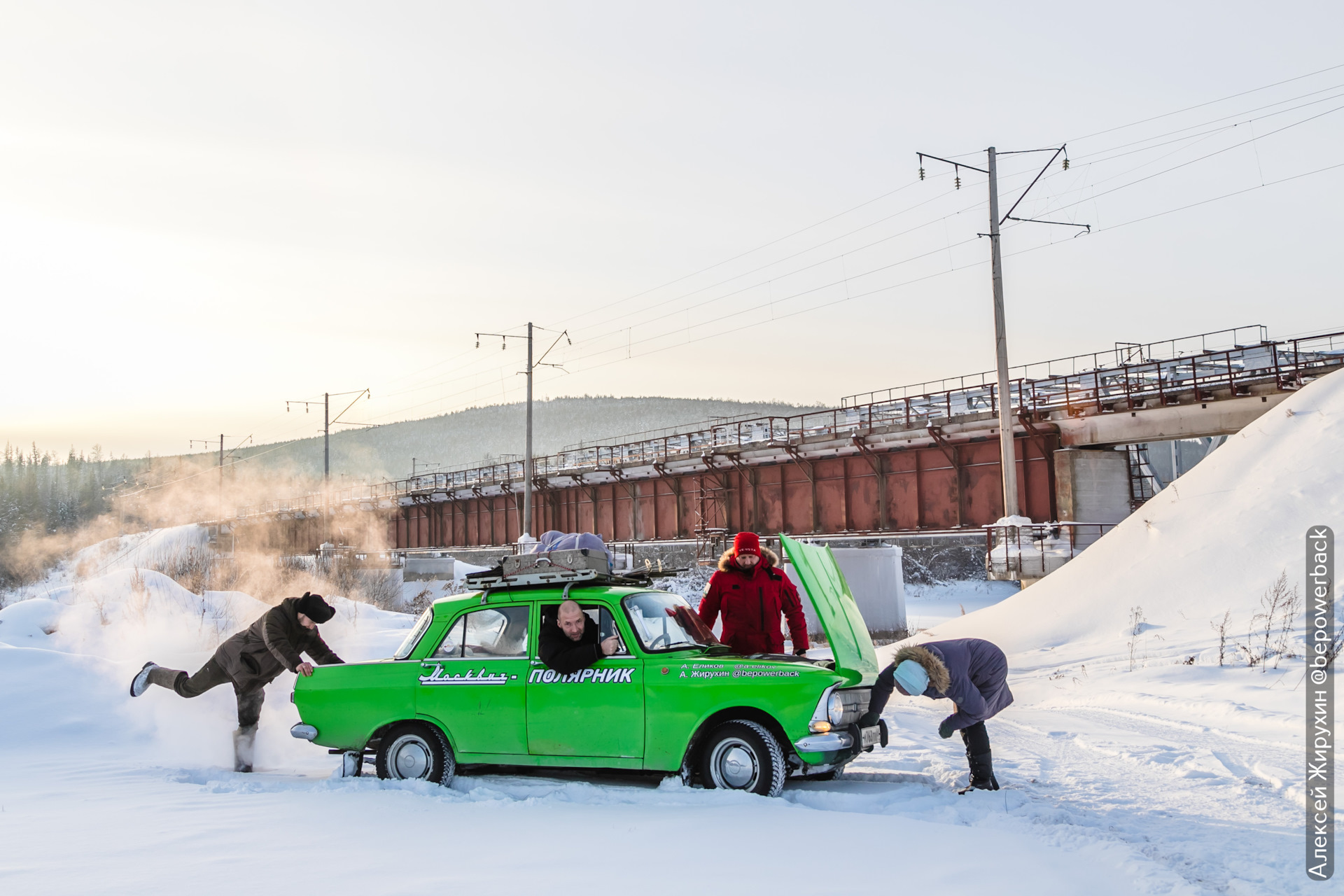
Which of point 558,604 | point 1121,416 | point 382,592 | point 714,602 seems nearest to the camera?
point 558,604

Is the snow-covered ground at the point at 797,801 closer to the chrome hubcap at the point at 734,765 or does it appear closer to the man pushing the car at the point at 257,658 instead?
the chrome hubcap at the point at 734,765

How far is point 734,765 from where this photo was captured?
7.58m

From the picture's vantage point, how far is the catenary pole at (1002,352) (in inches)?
949

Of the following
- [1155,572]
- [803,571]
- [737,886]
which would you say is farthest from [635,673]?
[1155,572]

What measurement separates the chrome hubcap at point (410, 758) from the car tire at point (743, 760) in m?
2.38

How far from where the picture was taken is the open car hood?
7.87m

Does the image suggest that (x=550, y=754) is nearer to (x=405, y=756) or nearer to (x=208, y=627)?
(x=405, y=756)

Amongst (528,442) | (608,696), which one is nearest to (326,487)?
(528,442)

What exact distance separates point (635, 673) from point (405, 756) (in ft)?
7.15

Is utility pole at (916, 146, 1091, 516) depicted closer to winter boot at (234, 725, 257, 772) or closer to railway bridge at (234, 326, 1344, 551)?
railway bridge at (234, 326, 1344, 551)

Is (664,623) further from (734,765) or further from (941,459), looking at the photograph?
(941,459)

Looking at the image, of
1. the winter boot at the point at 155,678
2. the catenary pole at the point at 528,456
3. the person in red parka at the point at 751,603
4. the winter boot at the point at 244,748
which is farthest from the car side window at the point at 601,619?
the catenary pole at the point at 528,456

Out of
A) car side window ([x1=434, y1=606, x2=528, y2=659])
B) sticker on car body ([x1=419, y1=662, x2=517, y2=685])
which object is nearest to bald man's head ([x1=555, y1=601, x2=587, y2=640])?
car side window ([x1=434, y1=606, x2=528, y2=659])

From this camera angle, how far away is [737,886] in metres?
5.16
